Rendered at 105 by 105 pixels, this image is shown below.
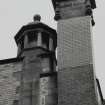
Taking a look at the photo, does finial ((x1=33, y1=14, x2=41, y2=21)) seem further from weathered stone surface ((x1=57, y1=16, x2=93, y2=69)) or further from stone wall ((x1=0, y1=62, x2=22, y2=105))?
stone wall ((x1=0, y1=62, x2=22, y2=105))

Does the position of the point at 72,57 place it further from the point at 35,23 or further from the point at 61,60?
the point at 35,23

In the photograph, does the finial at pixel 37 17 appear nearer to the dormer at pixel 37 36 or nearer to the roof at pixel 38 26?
the dormer at pixel 37 36

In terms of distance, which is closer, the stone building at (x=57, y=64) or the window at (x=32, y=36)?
the stone building at (x=57, y=64)

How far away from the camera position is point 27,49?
17.3 m

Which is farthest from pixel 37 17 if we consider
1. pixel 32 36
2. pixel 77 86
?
pixel 77 86

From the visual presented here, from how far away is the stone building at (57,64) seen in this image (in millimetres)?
15203

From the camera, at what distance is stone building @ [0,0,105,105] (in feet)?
49.9

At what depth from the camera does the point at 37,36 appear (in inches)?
707

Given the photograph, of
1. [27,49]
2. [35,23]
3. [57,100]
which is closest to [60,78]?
[57,100]

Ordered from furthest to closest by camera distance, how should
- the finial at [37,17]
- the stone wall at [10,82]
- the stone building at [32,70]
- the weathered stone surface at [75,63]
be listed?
the finial at [37,17], the stone wall at [10,82], the stone building at [32,70], the weathered stone surface at [75,63]

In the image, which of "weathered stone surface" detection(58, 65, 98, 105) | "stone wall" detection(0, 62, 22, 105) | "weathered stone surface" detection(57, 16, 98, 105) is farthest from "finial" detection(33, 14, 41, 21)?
"weathered stone surface" detection(58, 65, 98, 105)

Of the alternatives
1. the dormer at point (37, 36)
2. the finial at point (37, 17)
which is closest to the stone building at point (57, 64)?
the dormer at point (37, 36)

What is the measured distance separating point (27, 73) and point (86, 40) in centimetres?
235

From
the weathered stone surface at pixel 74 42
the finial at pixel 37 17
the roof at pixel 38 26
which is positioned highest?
the finial at pixel 37 17
